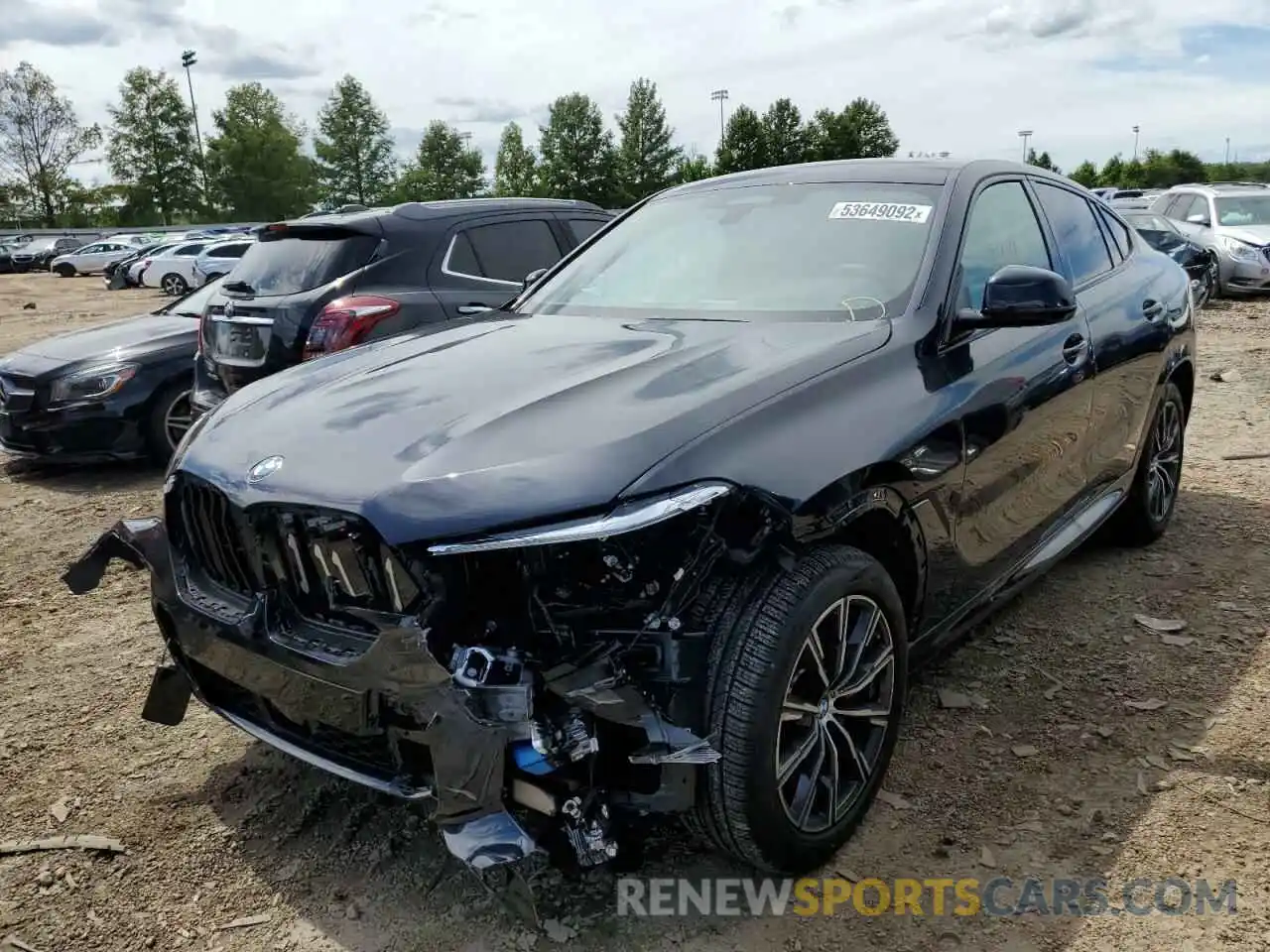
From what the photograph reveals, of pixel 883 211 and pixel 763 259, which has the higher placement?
pixel 883 211

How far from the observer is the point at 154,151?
3123 inches

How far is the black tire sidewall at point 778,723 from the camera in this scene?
7.13 feet

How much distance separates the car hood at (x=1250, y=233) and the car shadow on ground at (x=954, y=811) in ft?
42.3

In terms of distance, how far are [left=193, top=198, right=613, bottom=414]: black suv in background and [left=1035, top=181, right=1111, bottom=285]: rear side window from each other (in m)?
2.86

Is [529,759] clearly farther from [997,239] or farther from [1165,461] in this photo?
[1165,461]

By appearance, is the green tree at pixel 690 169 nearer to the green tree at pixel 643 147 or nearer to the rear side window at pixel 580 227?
the green tree at pixel 643 147

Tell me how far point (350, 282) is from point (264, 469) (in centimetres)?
340

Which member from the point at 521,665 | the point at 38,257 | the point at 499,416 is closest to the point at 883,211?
the point at 499,416

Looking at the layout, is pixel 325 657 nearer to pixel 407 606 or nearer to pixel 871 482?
pixel 407 606

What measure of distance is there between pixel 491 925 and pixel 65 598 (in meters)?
3.10

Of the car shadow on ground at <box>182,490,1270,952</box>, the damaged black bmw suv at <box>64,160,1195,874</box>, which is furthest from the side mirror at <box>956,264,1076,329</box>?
the car shadow on ground at <box>182,490,1270,952</box>

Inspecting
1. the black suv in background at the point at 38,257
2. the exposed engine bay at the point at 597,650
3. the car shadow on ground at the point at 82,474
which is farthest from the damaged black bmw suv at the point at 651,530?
the black suv in background at the point at 38,257

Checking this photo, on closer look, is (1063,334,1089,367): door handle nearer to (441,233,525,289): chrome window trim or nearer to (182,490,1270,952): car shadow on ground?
(182,490,1270,952): car shadow on ground

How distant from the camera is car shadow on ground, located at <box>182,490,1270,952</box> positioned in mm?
2371
